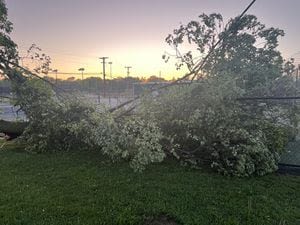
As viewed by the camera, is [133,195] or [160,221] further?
[133,195]

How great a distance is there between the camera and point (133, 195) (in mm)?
4297

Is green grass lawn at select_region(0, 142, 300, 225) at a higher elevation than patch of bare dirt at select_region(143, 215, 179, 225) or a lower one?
higher

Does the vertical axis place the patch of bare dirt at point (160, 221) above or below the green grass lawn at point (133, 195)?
below

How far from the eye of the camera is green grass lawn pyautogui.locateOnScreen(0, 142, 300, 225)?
11.9 ft

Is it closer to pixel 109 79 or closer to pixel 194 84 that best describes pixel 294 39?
pixel 194 84

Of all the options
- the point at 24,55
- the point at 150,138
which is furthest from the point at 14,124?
the point at 150,138

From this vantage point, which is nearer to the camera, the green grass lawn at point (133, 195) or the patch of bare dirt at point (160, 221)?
the patch of bare dirt at point (160, 221)

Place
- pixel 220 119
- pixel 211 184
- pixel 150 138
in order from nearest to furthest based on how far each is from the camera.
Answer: pixel 211 184, pixel 150 138, pixel 220 119

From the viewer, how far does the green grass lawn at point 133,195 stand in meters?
3.63

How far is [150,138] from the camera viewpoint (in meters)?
5.29

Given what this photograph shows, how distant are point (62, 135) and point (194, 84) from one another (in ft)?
10.00

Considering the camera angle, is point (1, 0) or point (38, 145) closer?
point (38, 145)

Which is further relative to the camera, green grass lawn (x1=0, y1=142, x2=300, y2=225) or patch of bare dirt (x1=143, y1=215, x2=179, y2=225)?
green grass lawn (x1=0, y1=142, x2=300, y2=225)

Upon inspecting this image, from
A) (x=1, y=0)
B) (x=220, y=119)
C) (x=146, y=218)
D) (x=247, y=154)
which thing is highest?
(x=1, y=0)
